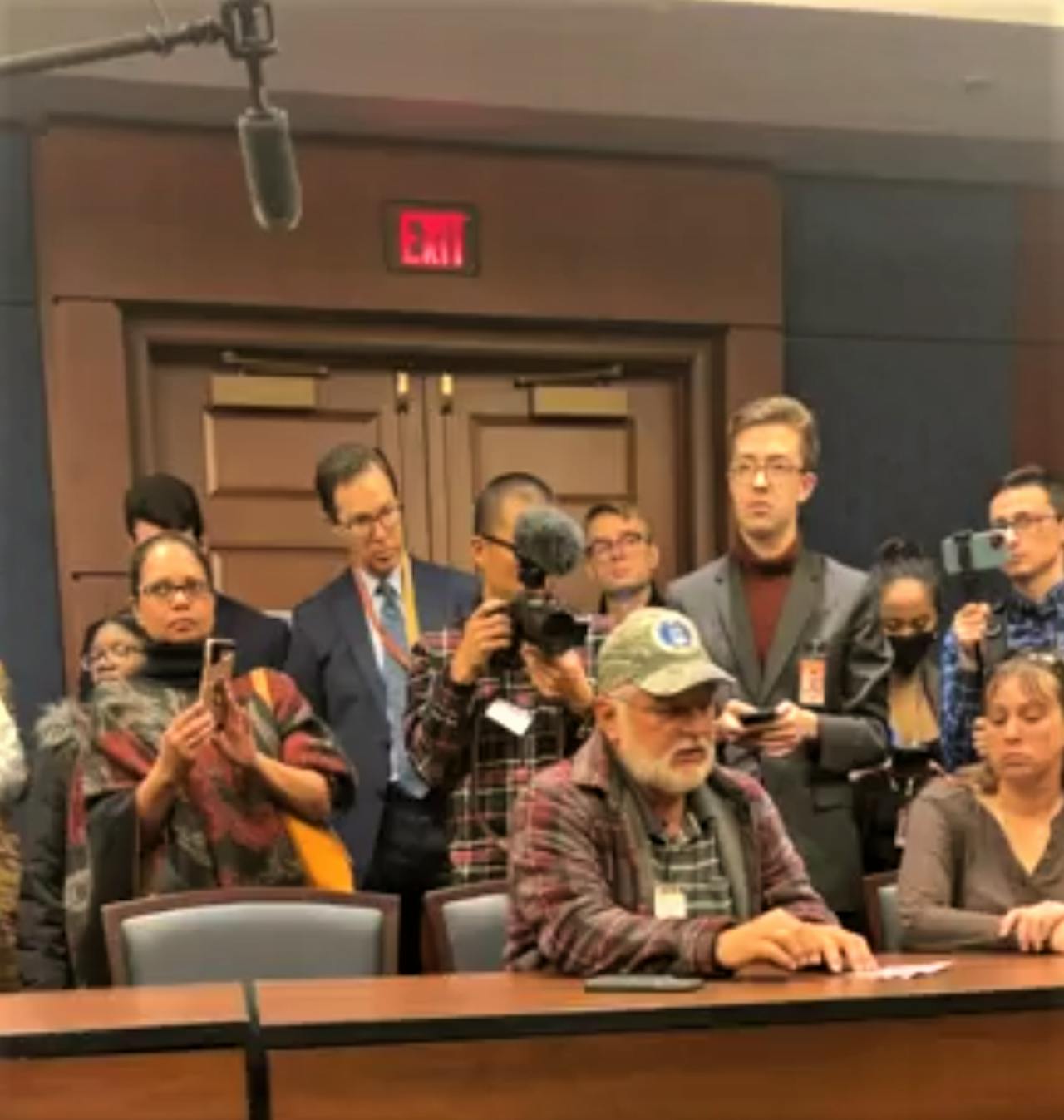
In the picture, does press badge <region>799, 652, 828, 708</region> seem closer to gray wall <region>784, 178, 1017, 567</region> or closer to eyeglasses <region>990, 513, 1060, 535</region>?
eyeglasses <region>990, 513, 1060, 535</region>

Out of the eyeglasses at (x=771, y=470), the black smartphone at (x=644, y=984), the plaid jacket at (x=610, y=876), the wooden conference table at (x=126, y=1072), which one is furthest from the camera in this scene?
the eyeglasses at (x=771, y=470)

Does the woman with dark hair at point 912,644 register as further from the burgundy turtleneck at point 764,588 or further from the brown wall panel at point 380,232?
the brown wall panel at point 380,232

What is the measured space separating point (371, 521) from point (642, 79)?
117 cm

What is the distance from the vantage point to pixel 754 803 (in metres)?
1.59

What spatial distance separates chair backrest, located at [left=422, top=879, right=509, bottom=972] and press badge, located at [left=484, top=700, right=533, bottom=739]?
9.1 inches

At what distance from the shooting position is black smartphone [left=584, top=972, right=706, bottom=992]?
1240 mm

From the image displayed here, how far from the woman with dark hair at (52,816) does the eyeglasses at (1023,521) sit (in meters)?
1.29

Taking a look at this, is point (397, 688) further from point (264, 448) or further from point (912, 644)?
point (264, 448)

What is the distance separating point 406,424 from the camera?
3.34 m

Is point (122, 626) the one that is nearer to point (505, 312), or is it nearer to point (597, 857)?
point (597, 857)

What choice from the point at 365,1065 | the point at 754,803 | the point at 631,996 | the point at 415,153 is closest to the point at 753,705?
the point at 754,803

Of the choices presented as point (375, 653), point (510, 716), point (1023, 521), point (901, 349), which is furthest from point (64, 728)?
point (901, 349)

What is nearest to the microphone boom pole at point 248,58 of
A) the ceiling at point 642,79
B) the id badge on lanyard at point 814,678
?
the ceiling at point 642,79

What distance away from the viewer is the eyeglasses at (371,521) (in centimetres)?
226
